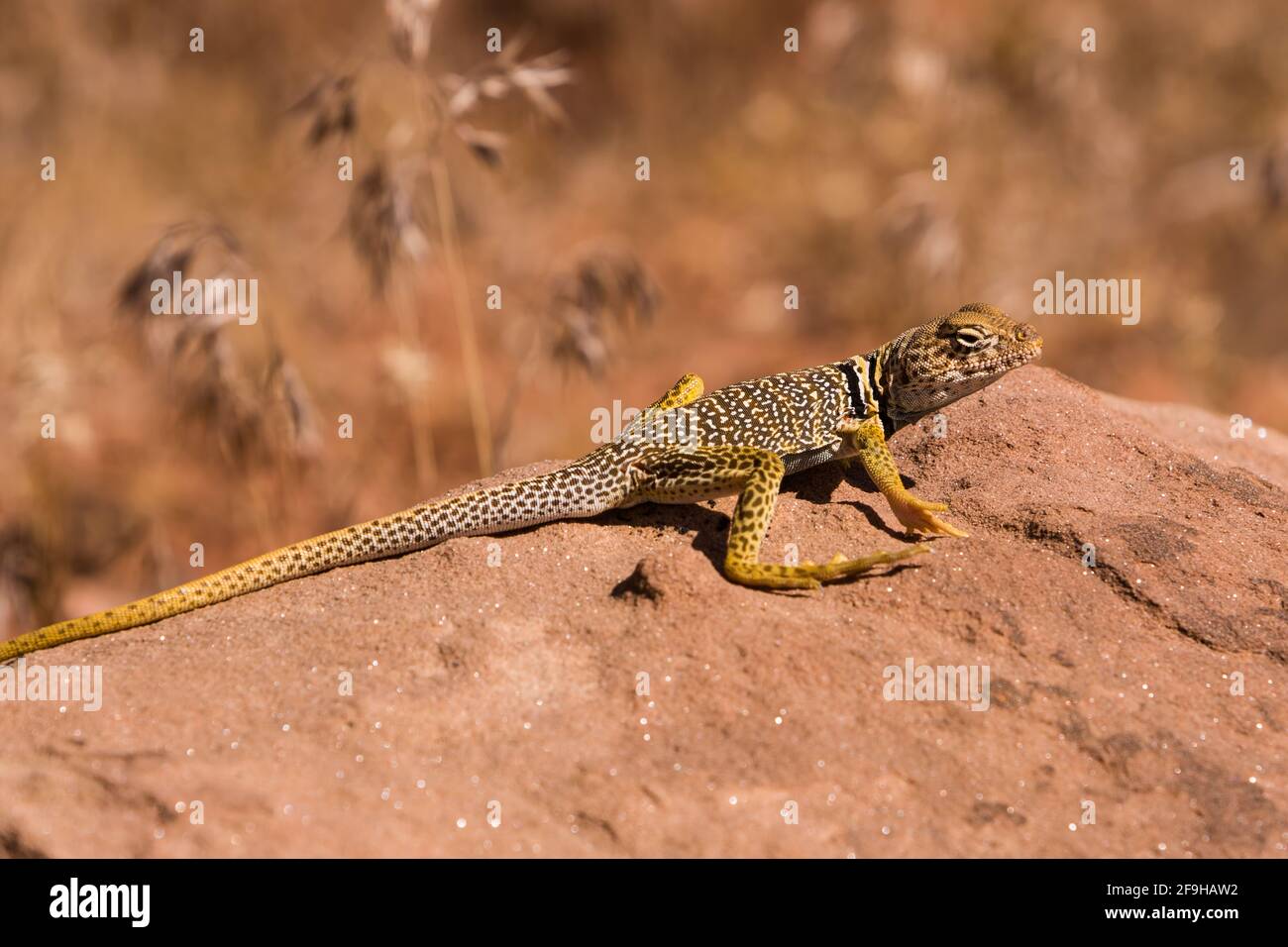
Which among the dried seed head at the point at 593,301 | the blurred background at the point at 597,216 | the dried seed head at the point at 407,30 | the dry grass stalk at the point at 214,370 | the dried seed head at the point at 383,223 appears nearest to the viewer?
the dried seed head at the point at 407,30

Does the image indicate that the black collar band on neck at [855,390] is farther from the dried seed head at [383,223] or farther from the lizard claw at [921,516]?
the dried seed head at [383,223]

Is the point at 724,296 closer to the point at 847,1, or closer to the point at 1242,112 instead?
the point at 847,1

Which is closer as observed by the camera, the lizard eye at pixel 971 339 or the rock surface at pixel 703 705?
the rock surface at pixel 703 705

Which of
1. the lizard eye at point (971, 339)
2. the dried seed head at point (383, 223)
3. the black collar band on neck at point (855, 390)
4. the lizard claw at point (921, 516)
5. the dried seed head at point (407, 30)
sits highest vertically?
the dried seed head at point (407, 30)

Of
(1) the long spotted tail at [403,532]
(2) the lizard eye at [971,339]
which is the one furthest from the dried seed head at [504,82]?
(2) the lizard eye at [971,339]

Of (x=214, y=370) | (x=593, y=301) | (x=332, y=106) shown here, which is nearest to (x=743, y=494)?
(x=593, y=301)

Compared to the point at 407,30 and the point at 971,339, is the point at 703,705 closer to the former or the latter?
the point at 971,339

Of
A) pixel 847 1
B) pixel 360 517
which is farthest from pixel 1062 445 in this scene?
pixel 847 1
